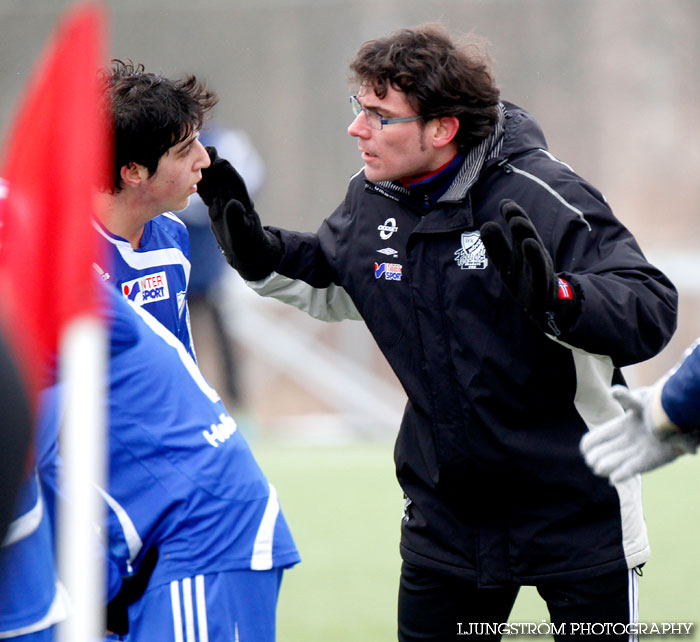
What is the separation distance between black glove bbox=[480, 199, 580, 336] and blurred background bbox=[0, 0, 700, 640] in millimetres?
6825

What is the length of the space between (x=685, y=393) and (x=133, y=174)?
144 centimetres

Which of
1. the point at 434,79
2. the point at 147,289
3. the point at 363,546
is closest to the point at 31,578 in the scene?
the point at 147,289

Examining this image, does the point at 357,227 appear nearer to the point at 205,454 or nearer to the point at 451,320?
the point at 451,320

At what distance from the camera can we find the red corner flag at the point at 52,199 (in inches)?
56.7

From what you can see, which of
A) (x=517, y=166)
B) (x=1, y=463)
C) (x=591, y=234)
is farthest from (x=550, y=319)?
(x=1, y=463)

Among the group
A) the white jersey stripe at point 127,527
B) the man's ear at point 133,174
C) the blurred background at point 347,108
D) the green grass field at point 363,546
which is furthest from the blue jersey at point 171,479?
the blurred background at point 347,108

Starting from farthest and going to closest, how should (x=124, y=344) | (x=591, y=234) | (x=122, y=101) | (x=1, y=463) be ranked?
(x=122, y=101) → (x=591, y=234) → (x=124, y=344) → (x=1, y=463)

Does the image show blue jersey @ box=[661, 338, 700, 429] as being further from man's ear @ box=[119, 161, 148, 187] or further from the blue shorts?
man's ear @ box=[119, 161, 148, 187]

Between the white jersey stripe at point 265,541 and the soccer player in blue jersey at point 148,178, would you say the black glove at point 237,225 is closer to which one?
the soccer player in blue jersey at point 148,178

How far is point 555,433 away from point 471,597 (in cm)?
48

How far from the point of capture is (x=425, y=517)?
296 centimetres

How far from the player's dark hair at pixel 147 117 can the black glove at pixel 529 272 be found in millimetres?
862

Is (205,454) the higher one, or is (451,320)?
(451,320)

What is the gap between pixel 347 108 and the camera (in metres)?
10.2
